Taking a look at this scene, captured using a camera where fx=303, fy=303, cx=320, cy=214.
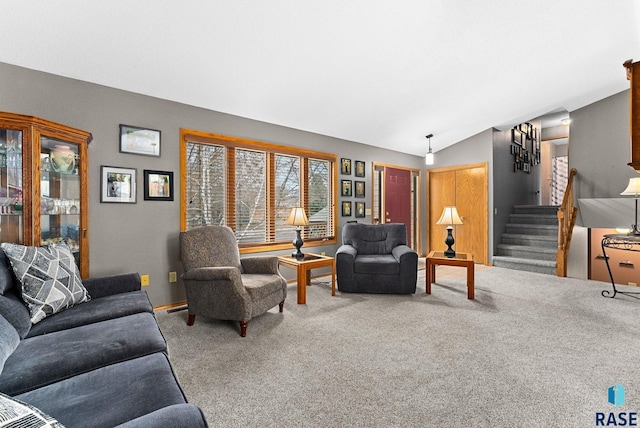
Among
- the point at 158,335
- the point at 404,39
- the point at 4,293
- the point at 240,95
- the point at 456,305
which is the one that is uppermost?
the point at 404,39

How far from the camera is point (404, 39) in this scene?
2.83 metres

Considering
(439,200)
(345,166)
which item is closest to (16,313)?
(345,166)

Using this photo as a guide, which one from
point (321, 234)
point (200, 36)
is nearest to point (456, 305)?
point (321, 234)

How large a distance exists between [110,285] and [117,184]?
1137 mm

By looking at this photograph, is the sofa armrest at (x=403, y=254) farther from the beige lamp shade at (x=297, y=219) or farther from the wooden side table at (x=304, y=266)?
the beige lamp shade at (x=297, y=219)

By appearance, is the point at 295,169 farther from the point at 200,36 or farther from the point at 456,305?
the point at 456,305

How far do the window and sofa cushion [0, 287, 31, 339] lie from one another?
5.68 ft

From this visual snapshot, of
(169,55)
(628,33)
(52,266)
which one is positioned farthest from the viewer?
(628,33)

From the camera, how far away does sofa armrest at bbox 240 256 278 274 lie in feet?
10.7

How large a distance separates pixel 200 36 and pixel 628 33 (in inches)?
173

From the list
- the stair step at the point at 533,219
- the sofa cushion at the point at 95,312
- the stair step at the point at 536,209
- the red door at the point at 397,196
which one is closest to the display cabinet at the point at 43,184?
the sofa cushion at the point at 95,312

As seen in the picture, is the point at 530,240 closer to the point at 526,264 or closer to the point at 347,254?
the point at 526,264

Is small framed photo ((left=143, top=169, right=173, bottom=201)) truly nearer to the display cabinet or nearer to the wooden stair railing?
the display cabinet

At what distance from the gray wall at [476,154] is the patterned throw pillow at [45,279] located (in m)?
6.17
